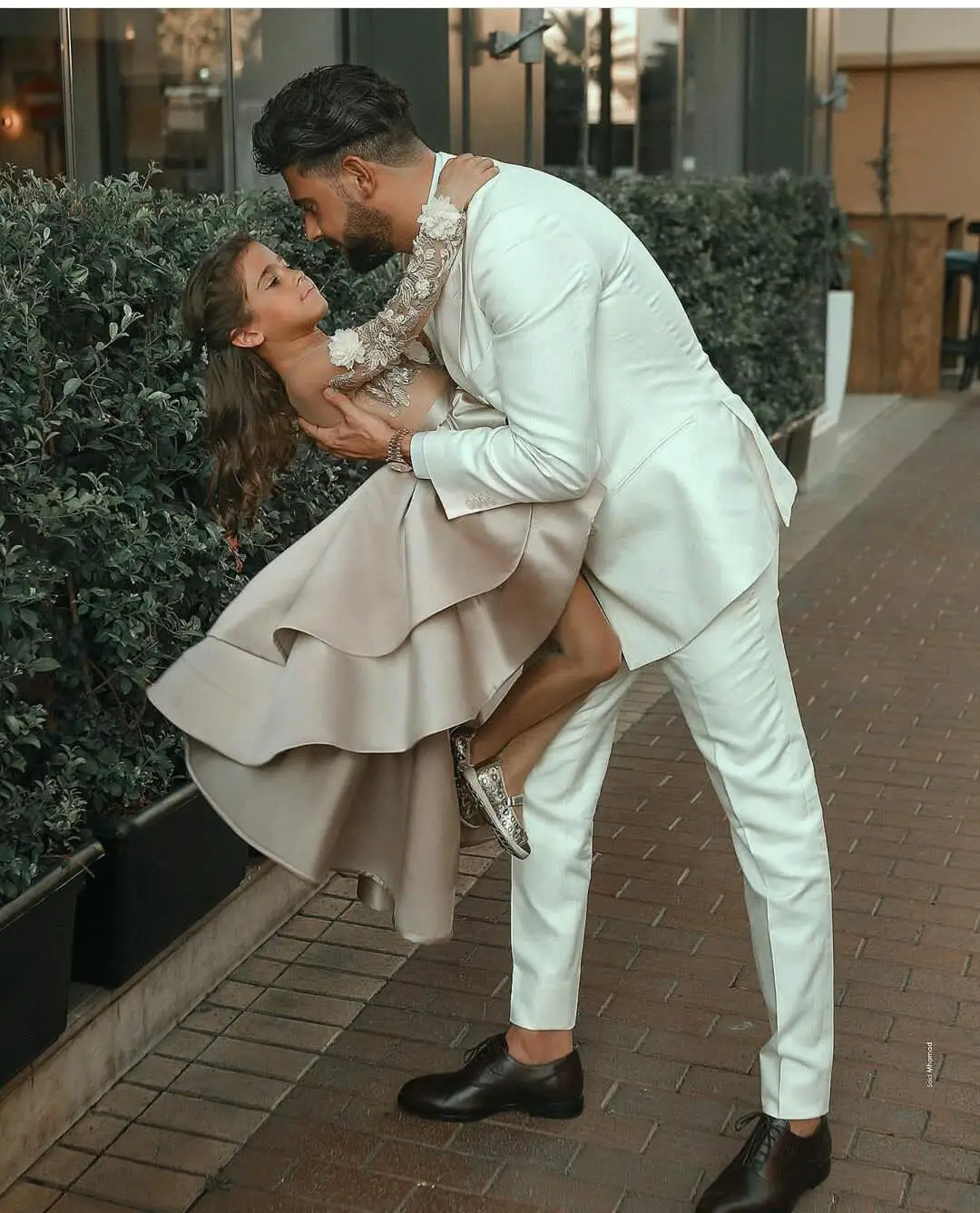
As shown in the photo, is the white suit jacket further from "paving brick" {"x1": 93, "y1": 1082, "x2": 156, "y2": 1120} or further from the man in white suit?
"paving brick" {"x1": 93, "y1": 1082, "x2": 156, "y2": 1120}

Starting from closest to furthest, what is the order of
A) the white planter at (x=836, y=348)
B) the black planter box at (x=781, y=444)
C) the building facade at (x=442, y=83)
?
→ the building facade at (x=442, y=83), the black planter box at (x=781, y=444), the white planter at (x=836, y=348)

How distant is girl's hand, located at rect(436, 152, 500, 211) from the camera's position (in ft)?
8.95

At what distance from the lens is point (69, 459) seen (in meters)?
3.54

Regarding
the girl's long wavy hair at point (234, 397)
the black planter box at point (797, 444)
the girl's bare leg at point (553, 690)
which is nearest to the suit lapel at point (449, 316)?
the girl's long wavy hair at point (234, 397)

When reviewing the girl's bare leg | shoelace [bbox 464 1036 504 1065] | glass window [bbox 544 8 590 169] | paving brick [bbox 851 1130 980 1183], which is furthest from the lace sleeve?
glass window [bbox 544 8 590 169]

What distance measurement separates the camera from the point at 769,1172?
303 centimetres

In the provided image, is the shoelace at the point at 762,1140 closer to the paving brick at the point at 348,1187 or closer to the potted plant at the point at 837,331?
the paving brick at the point at 348,1187

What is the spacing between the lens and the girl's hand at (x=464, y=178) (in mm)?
2727

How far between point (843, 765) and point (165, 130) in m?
3.20

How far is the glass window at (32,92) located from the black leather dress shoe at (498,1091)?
9.88 feet

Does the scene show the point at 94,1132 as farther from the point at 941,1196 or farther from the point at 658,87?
the point at 658,87

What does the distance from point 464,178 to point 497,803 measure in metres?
1.17

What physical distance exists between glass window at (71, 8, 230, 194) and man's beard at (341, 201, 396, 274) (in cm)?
267

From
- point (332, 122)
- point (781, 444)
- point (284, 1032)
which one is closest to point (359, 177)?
point (332, 122)
